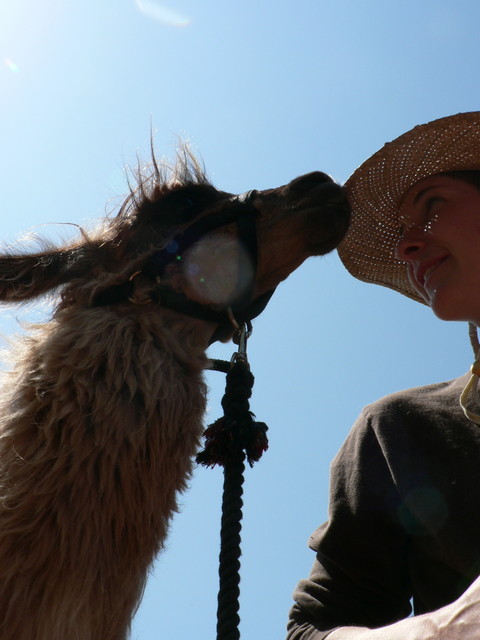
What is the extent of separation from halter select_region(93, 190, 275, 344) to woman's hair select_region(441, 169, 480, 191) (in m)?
0.60

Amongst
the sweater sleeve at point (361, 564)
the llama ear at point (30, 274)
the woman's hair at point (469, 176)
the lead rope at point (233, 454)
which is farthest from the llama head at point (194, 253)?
the sweater sleeve at point (361, 564)

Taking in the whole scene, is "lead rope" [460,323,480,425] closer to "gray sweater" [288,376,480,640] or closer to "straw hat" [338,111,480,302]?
"gray sweater" [288,376,480,640]

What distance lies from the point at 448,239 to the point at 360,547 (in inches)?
33.4

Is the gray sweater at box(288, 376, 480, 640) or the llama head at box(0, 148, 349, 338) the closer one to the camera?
the gray sweater at box(288, 376, 480, 640)

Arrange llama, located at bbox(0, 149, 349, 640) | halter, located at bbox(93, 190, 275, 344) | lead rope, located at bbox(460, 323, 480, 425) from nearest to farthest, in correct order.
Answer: llama, located at bbox(0, 149, 349, 640) → lead rope, located at bbox(460, 323, 480, 425) → halter, located at bbox(93, 190, 275, 344)

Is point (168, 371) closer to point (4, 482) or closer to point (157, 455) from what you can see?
point (157, 455)

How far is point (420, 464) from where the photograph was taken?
83.0 inches

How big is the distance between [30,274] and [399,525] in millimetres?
1260

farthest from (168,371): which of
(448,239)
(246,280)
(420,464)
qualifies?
(448,239)

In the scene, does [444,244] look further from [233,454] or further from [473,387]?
[233,454]

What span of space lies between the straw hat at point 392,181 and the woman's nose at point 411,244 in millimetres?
185

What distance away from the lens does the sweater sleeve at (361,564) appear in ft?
6.83

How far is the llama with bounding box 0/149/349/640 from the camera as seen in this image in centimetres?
177

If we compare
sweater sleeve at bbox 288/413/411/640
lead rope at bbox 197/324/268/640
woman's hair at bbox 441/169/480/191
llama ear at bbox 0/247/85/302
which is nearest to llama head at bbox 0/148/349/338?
llama ear at bbox 0/247/85/302
